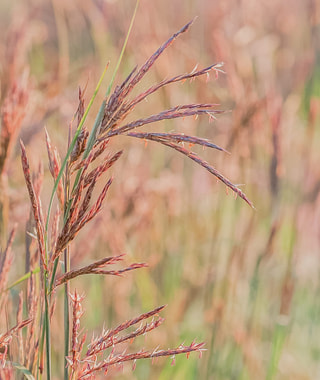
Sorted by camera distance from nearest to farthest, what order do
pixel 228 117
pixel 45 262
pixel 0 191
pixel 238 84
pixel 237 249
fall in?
pixel 45 262 < pixel 0 191 < pixel 238 84 < pixel 237 249 < pixel 228 117

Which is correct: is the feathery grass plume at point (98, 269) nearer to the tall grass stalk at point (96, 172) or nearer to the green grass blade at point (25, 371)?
the tall grass stalk at point (96, 172)

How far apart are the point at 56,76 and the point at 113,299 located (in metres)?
0.59

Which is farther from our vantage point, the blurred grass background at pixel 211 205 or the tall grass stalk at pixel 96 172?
the blurred grass background at pixel 211 205

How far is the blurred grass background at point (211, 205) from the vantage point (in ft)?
4.43

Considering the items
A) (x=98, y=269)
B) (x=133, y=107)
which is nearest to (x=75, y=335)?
(x=98, y=269)

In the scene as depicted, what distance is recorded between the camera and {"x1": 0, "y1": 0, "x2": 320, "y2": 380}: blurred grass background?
1.35 meters

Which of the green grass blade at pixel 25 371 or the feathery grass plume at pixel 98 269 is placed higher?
the feathery grass plume at pixel 98 269

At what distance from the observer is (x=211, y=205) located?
1.87m

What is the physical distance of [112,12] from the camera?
1813mm

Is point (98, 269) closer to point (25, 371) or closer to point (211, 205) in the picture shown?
point (25, 371)

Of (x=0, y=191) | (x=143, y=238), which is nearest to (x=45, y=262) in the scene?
(x=0, y=191)

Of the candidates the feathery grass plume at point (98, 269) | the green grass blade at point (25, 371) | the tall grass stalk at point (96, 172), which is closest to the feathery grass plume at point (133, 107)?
the tall grass stalk at point (96, 172)

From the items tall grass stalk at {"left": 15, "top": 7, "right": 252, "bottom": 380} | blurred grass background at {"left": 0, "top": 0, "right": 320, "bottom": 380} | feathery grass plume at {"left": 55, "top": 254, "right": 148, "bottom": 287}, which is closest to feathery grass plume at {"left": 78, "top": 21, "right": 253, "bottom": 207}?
tall grass stalk at {"left": 15, "top": 7, "right": 252, "bottom": 380}

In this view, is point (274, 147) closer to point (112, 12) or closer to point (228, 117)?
point (228, 117)
